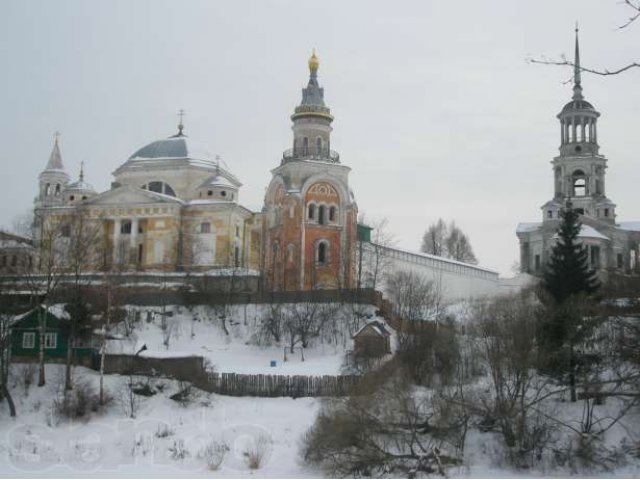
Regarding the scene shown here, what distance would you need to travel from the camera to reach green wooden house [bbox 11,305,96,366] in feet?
118

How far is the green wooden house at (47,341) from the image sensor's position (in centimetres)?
3584

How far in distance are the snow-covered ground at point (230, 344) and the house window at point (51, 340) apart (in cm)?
213

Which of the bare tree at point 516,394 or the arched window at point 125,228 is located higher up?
the arched window at point 125,228

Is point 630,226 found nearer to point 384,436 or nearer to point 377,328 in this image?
point 377,328

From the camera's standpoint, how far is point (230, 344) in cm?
3991

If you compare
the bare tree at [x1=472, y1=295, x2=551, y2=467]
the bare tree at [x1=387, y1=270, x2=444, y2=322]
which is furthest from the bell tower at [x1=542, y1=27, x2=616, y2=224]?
the bare tree at [x1=472, y1=295, x2=551, y2=467]

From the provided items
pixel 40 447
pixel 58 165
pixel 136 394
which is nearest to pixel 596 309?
pixel 136 394

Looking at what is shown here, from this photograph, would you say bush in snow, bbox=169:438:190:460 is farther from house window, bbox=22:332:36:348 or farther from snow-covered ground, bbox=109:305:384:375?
house window, bbox=22:332:36:348

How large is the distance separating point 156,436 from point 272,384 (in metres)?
5.22

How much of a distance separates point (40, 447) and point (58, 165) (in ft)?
147

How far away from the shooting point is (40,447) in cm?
2872

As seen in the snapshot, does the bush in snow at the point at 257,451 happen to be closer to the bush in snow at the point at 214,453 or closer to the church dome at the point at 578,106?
the bush in snow at the point at 214,453

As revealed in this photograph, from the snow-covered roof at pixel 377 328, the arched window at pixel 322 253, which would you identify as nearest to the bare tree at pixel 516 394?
the snow-covered roof at pixel 377 328

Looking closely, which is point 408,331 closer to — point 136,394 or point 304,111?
point 136,394
